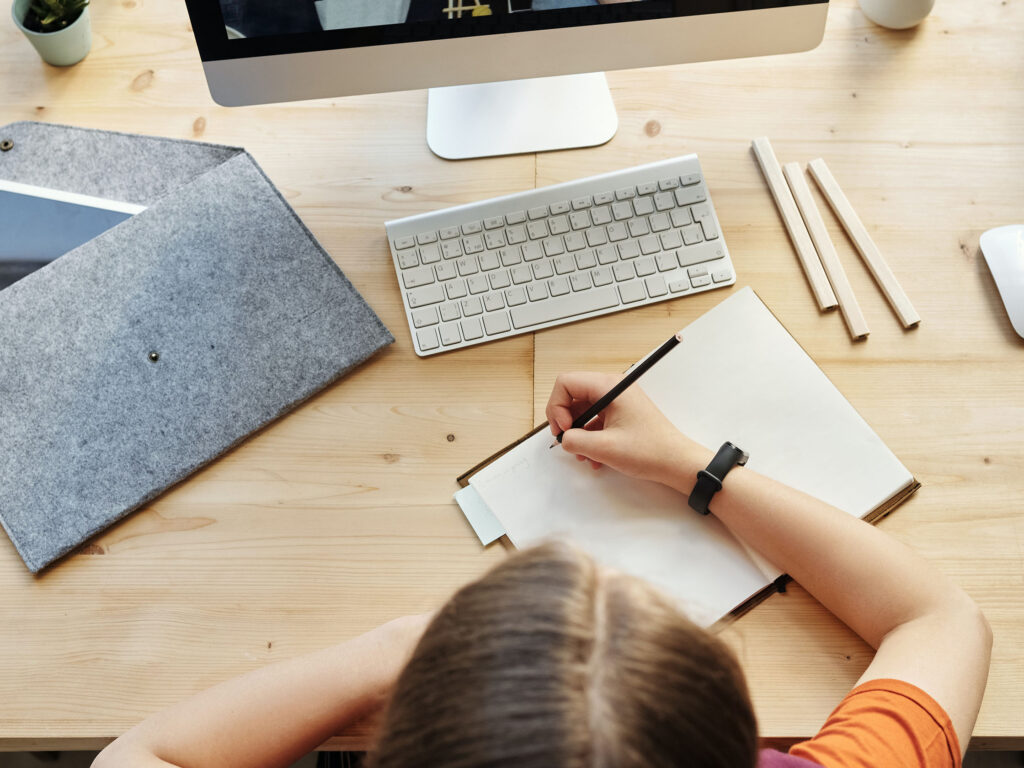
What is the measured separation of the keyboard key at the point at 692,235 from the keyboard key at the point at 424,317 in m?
0.23

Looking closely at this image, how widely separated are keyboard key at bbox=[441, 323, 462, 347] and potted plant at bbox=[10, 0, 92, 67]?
0.49 metres

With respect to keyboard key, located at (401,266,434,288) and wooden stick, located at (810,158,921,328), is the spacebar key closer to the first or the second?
keyboard key, located at (401,266,434,288)

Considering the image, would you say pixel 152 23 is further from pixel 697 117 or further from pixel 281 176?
pixel 697 117

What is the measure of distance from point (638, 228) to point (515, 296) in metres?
0.13

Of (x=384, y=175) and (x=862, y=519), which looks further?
(x=384, y=175)

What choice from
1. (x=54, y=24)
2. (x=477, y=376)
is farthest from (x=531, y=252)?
(x=54, y=24)

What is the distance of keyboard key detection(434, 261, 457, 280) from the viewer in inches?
28.0

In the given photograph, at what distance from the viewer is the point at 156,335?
0.68m

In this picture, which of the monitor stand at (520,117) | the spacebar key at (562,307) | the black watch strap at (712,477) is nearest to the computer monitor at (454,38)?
the monitor stand at (520,117)

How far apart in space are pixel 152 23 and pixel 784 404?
2.40 ft

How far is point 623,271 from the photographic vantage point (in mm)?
711

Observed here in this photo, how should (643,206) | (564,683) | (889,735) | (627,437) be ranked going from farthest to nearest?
1. (643,206)
2. (627,437)
3. (889,735)
4. (564,683)

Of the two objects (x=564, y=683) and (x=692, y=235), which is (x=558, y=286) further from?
(x=564, y=683)

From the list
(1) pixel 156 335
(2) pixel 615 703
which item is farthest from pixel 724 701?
(1) pixel 156 335
